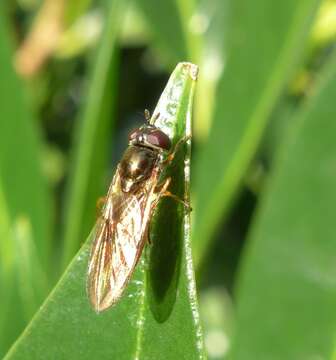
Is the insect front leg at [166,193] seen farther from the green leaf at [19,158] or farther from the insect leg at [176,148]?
the green leaf at [19,158]

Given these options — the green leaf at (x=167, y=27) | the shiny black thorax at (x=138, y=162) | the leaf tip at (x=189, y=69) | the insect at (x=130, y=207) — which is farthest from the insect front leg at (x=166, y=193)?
the green leaf at (x=167, y=27)

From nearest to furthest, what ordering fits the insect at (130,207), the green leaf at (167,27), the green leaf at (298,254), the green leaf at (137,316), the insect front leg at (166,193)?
the green leaf at (137,316)
the insect front leg at (166,193)
the insect at (130,207)
the green leaf at (298,254)
the green leaf at (167,27)

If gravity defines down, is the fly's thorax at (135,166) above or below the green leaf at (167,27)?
below

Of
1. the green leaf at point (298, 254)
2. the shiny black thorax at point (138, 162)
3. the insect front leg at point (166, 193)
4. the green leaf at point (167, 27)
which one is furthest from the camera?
the green leaf at point (167, 27)

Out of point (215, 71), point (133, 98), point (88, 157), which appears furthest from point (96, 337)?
point (133, 98)

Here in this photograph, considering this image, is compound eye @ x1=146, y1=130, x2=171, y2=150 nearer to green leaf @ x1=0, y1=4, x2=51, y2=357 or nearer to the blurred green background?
the blurred green background

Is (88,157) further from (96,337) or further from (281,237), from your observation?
(96,337)

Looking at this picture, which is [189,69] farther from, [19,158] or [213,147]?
[19,158]
